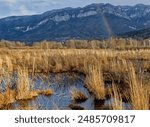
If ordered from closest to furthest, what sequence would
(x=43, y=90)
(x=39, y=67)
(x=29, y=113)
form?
(x=29, y=113), (x=43, y=90), (x=39, y=67)

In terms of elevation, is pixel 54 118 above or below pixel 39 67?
above

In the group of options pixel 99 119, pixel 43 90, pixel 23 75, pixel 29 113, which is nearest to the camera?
pixel 99 119

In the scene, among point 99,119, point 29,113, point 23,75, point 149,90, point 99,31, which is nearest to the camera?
point 99,119

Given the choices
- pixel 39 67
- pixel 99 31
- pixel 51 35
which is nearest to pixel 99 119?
pixel 39 67

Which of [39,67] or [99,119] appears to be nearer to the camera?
[99,119]

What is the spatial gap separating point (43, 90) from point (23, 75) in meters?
1.19

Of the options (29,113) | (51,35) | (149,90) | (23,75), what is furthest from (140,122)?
(51,35)

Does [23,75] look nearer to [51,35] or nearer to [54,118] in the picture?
[54,118]

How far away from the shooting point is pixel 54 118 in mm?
4164

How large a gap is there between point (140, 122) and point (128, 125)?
0.16 metres

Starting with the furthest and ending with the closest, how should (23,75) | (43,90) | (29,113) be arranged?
1. (43,90)
2. (23,75)
3. (29,113)

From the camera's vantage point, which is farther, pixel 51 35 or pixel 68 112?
pixel 51 35

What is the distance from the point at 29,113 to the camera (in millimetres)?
4438

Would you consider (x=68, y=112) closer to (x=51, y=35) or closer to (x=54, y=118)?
(x=54, y=118)
